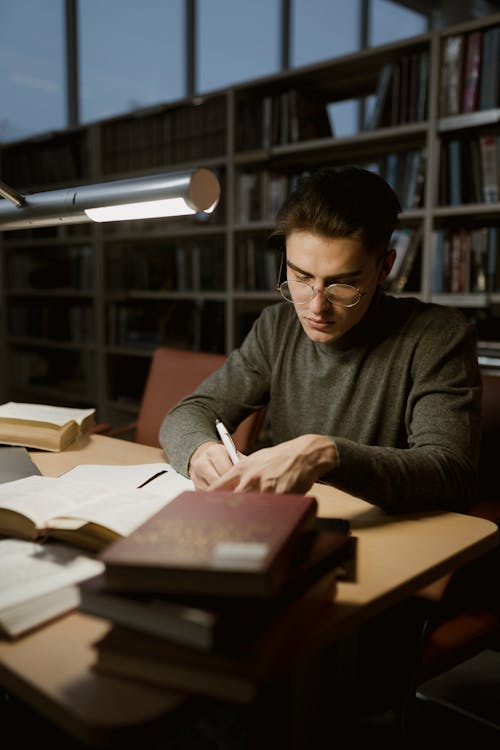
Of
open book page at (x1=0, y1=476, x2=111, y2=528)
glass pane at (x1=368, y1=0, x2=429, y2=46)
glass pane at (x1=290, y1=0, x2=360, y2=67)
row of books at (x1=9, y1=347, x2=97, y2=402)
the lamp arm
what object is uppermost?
glass pane at (x1=368, y1=0, x2=429, y2=46)

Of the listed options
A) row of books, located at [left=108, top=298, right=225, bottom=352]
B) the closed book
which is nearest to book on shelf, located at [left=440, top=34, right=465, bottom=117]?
row of books, located at [left=108, top=298, right=225, bottom=352]

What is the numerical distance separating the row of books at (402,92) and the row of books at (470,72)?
0.26 ft

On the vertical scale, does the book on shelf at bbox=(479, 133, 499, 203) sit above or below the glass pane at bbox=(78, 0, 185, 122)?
below

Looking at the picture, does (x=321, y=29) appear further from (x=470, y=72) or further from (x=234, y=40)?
(x=470, y=72)

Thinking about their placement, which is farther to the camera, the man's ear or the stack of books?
the man's ear

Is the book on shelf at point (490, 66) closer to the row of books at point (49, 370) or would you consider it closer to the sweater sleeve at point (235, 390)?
the sweater sleeve at point (235, 390)

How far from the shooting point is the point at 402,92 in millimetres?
2426

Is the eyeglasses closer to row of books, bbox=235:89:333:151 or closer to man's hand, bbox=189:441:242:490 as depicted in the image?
man's hand, bbox=189:441:242:490

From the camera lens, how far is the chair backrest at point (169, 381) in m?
1.92

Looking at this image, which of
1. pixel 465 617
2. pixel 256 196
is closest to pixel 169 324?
pixel 256 196

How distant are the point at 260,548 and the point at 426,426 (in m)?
0.63

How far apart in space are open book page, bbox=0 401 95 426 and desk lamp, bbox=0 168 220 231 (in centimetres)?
47

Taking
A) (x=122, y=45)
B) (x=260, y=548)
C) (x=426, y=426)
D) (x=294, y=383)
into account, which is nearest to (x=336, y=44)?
(x=122, y=45)

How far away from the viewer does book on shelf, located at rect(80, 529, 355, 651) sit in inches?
22.1
